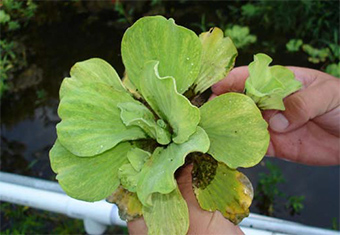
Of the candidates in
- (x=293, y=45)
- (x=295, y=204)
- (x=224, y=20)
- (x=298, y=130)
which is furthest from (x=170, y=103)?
(x=224, y=20)

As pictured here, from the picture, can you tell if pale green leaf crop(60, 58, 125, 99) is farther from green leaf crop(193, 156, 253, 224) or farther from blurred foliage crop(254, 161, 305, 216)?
blurred foliage crop(254, 161, 305, 216)

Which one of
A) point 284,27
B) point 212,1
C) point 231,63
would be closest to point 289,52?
point 284,27

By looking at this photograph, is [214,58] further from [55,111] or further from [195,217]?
[55,111]

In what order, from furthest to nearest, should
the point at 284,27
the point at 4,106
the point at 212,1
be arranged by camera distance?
the point at 212,1, the point at 284,27, the point at 4,106

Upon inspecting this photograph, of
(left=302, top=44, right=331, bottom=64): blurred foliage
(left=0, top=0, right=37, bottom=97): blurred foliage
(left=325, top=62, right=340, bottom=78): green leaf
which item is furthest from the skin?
(left=0, top=0, right=37, bottom=97): blurred foliage

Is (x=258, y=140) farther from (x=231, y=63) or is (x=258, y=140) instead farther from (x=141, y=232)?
(x=141, y=232)

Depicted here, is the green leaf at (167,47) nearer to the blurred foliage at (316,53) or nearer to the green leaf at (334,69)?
the green leaf at (334,69)
